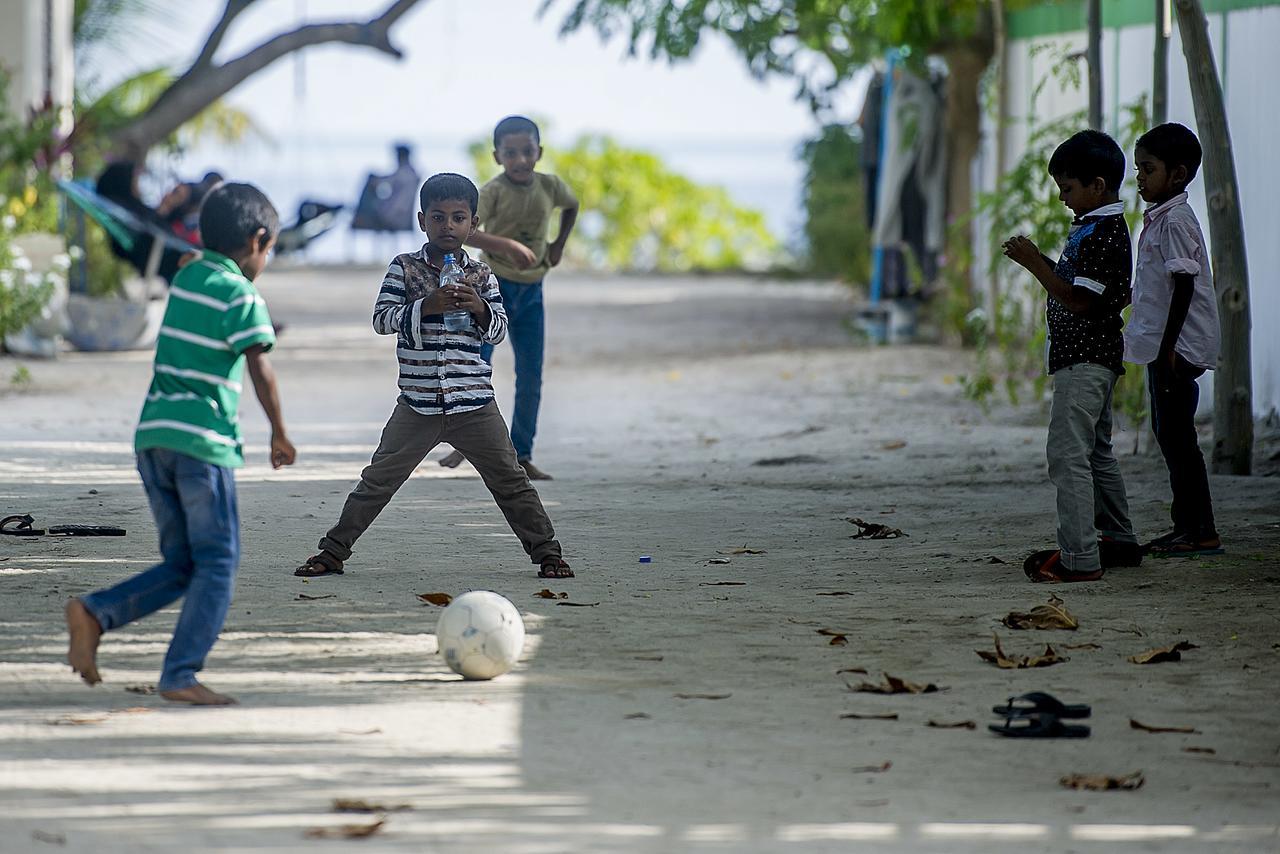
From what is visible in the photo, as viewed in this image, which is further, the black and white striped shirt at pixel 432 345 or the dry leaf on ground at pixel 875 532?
the dry leaf on ground at pixel 875 532

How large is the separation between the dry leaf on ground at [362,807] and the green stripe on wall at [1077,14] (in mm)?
7644

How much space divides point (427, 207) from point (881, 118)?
11785mm

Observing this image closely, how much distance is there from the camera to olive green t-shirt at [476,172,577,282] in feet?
28.1

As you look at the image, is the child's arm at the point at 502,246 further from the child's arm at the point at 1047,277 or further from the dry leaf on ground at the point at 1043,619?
the dry leaf on ground at the point at 1043,619

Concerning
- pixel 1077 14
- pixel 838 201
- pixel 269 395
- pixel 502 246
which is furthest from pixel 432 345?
pixel 838 201

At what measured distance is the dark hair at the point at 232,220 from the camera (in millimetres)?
4789

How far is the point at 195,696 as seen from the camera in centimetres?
466

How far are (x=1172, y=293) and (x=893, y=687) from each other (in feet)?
7.58

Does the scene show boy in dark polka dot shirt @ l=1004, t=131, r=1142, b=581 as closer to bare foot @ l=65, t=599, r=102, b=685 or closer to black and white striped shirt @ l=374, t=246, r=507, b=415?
black and white striped shirt @ l=374, t=246, r=507, b=415

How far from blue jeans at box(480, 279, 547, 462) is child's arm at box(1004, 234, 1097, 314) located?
3.09 m

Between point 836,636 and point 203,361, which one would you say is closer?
point 203,361

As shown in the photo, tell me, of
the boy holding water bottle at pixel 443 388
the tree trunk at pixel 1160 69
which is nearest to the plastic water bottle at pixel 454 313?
the boy holding water bottle at pixel 443 388

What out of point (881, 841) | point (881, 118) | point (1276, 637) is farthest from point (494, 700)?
point (881, 118)

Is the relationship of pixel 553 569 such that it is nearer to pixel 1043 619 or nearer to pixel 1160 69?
pixel 1043 619
